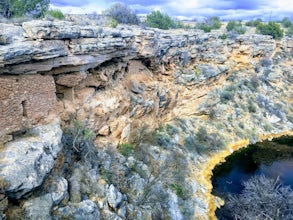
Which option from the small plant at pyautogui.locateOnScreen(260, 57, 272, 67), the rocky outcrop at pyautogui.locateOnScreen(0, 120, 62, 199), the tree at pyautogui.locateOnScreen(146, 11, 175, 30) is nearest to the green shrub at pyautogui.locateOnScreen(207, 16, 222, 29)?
the tree at pyautogui.locateOnScreen(146, 11, 175, 30)

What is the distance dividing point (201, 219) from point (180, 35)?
49.2 feet

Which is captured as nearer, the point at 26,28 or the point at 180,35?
the point at 26,28

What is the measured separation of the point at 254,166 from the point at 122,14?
17622 millimetres

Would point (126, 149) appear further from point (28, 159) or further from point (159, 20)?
point (159, 20)

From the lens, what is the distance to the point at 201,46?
93.5 ft

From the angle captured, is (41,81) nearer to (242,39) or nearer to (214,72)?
(214,72)

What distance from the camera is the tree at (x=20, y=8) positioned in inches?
779

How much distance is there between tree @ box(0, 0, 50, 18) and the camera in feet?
65.0

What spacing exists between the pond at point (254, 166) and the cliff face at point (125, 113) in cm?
94

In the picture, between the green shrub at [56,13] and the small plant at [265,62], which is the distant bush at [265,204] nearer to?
the green shrub at [56,13]

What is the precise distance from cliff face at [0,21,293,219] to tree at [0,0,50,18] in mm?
6986

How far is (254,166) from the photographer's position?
894 inches

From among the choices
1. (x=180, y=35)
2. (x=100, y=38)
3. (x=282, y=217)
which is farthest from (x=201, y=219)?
(x=180, y=35)

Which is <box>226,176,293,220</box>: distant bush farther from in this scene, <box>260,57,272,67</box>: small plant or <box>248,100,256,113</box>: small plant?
<box>260,57,272,67</box>: small plant
